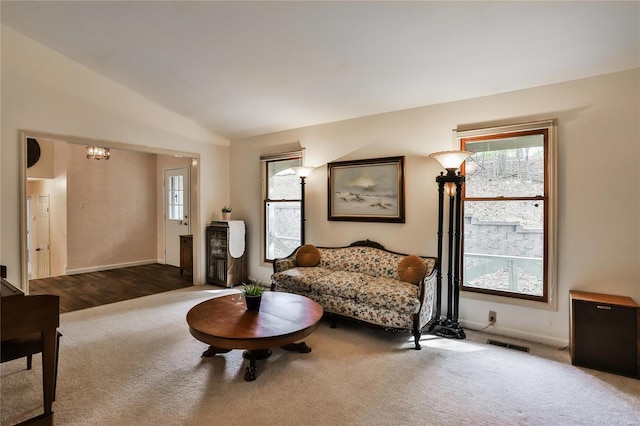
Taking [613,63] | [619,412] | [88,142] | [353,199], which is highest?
[613,63]

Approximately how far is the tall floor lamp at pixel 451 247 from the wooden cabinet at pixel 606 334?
935 mm

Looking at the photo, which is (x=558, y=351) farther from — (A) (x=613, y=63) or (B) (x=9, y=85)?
(B) (x=9, y=85)

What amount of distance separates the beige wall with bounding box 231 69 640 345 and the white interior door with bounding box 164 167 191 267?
410 cm

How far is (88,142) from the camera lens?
4.00 meters

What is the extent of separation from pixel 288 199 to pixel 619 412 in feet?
13.3

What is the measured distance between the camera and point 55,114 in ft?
12.2

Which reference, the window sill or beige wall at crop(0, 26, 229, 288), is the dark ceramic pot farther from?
beige wall at crop(0, 26, 229, 288)

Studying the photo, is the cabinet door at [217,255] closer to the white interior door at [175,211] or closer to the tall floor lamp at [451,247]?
the white interior door at [175,211]

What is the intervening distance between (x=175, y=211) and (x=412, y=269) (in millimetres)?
5398

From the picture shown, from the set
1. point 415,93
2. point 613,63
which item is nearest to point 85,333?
point 415,93

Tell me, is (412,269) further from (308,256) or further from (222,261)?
(222,261)

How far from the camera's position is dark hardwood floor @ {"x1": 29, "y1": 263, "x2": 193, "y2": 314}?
14.4 ft

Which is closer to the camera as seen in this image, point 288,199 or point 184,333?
point 184,333

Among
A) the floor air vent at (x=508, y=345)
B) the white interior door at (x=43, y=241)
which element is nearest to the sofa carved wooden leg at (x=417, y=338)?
the floor air vent at (x=508, y=345)
